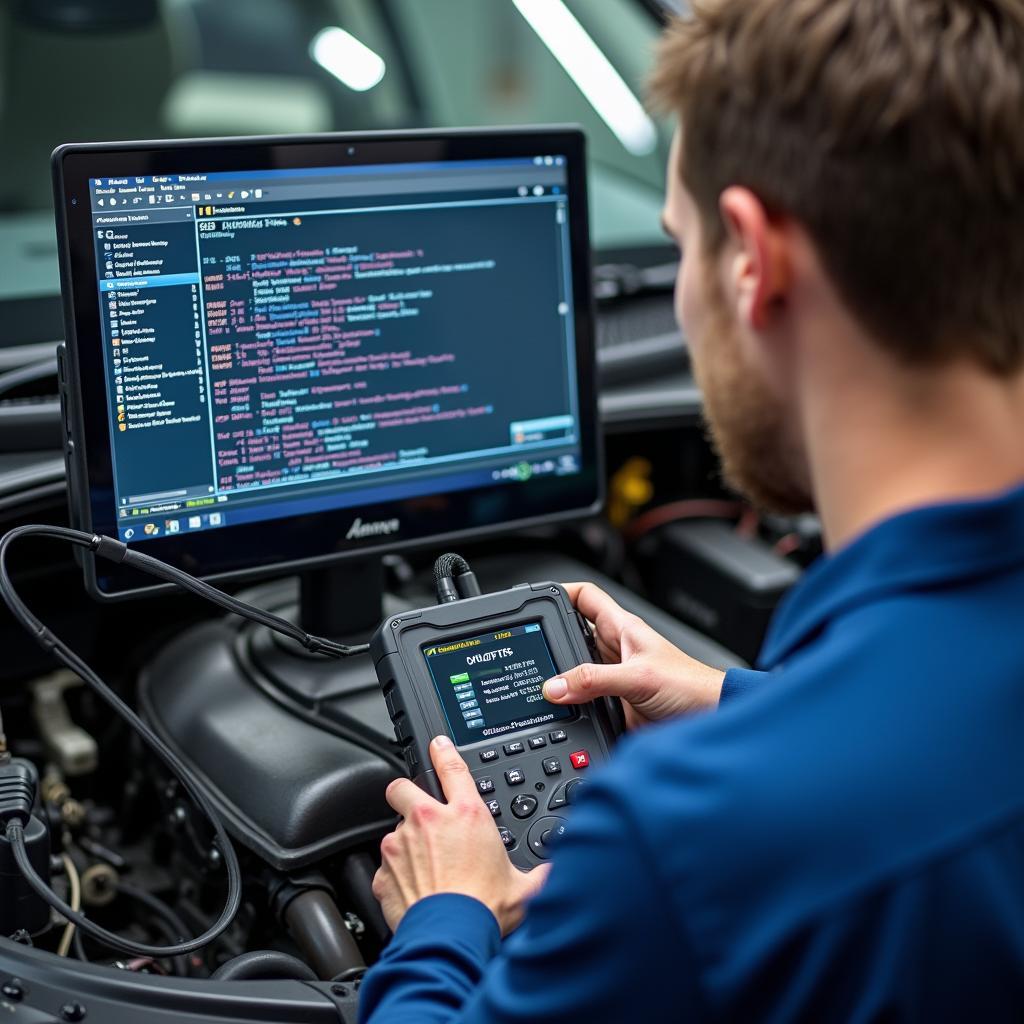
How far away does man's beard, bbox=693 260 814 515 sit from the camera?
743 millimetres

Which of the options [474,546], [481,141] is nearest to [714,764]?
[481,141]

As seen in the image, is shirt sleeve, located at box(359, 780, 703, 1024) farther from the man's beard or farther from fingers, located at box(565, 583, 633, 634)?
fingers, located at box(565, 583, 633, 634)

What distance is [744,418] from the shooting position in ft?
2.48

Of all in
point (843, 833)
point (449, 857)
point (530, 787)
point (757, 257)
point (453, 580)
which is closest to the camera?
point (843, 833)

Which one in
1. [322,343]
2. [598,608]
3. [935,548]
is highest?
[322,343]

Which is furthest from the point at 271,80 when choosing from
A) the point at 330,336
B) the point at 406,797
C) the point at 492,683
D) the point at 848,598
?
the point at 848,598

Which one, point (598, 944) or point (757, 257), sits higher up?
point (757, 257)

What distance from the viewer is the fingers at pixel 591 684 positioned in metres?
1.01

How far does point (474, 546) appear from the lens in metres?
1.52

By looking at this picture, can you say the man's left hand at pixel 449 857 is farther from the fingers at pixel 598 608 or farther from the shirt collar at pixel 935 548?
the shirt collar at pixel 935 548

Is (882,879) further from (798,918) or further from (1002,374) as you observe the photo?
(1002,374)

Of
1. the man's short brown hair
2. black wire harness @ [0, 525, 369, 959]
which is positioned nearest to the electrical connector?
black wire harness @ [0, 525, 369, 959]

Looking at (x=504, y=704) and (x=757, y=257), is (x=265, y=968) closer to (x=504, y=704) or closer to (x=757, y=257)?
(x=504, y=704)

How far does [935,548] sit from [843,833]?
145 millimetres
